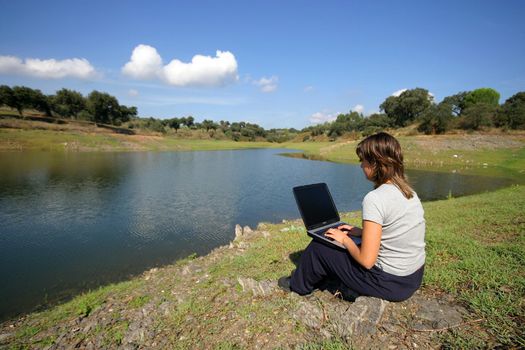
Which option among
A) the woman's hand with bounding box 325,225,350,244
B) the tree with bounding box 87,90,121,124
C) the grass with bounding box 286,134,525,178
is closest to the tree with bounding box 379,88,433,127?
the grass with bounding box 286,134,525,178

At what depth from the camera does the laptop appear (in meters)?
4.15

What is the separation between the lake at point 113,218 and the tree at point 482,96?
62.9 m

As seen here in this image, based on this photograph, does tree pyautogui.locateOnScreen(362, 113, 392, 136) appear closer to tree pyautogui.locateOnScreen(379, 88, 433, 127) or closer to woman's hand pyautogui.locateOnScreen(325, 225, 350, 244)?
tree pyautogui.locateOnScreen(379, 88, 433, 127)

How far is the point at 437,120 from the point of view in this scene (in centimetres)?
5878

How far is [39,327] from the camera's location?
18.3ft

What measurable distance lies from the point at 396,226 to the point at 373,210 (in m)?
0.39

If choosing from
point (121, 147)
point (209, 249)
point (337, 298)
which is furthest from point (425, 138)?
point (121, 147)

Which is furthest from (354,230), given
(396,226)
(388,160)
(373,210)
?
(388,160)

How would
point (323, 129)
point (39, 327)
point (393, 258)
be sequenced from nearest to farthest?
1. point (393, 258)
2. point (39, 327)
3. point (323, 129)

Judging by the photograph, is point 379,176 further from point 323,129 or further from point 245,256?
point 323,129

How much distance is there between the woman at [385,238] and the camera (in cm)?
304

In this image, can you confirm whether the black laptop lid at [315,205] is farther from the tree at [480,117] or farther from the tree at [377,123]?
the tree at [377,123]

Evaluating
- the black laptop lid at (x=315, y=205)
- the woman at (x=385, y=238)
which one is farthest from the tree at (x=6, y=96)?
the woman at (x=385, y=238)

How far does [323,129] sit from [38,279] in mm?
121750
